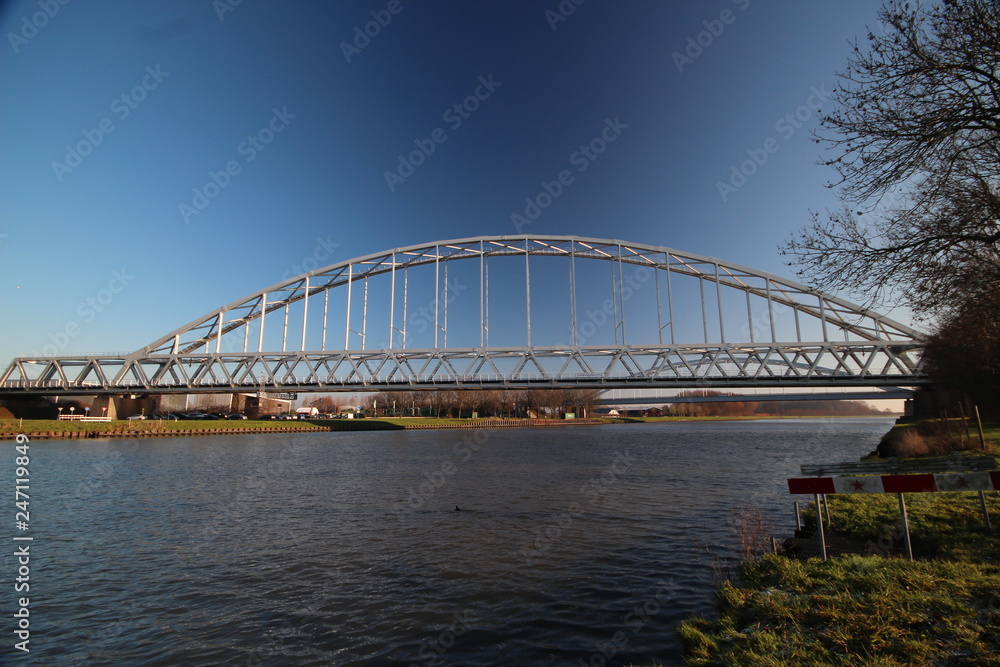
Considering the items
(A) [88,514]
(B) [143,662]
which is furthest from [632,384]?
(B) [143,662]

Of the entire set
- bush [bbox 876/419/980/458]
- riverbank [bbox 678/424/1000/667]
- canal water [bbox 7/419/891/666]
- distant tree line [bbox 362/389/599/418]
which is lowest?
canal water [bbox 7/419/891/666]

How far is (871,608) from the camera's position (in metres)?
5.66

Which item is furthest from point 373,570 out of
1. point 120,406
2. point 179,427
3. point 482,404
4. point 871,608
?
point 482,404

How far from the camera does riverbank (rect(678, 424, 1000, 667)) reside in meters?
4.77

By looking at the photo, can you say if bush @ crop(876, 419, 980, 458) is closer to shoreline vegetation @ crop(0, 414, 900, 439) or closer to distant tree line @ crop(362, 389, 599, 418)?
shoreline vegetation @ crop(0, 414, 900, 439)

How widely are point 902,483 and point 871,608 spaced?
2.90 m

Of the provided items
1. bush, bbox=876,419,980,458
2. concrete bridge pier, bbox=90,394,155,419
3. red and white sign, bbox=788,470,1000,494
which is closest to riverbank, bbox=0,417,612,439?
concrete bridge pier, bbox=90,394,155,419

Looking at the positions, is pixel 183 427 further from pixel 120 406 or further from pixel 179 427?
pixel 120 406

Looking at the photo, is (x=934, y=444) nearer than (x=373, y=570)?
No

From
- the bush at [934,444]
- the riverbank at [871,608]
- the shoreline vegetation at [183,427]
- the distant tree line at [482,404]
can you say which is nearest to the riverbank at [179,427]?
the shoreline vegetation at [183,427]

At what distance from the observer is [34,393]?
6844 centimetres

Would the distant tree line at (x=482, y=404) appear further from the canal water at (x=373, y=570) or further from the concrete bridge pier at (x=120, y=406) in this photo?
the canal water at (x=373, y=570)

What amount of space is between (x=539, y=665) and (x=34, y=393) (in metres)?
90.2

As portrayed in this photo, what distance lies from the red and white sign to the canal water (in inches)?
98.4
